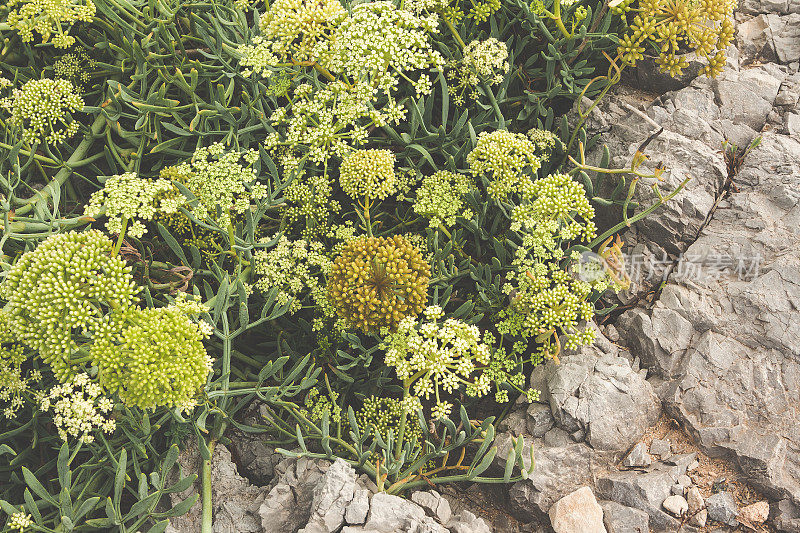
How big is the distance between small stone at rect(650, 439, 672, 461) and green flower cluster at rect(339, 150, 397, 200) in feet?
6.39

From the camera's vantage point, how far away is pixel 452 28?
349cm

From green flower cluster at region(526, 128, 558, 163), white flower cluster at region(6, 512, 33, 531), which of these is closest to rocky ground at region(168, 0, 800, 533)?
green flower cluster at region(526, 128, 558, 163)

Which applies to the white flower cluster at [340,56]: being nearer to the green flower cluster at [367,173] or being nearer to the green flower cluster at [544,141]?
the green flower cluster at [367,173]

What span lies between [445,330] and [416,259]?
1.29 feet

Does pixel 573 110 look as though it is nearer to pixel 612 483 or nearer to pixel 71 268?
pixel 612 483

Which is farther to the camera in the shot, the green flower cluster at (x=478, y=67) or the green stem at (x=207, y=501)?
the green flower cluster at (x=478, y=67)

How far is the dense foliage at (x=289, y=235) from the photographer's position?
8.48ft

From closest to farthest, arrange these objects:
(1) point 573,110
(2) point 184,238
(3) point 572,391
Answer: (3) point 572,391 < (2) point 184,238 < (1) point 573,110

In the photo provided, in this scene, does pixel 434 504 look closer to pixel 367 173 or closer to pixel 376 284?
pixel 376 284

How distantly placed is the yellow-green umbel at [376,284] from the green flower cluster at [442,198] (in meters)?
0.41

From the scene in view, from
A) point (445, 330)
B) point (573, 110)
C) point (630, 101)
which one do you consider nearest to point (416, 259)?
point (445, 330)

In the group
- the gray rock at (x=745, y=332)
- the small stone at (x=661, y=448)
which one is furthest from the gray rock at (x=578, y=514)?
the gray rock at (x=745, y=332)

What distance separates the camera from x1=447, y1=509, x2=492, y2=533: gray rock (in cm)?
273

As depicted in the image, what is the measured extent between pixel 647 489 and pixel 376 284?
1.66 metres
